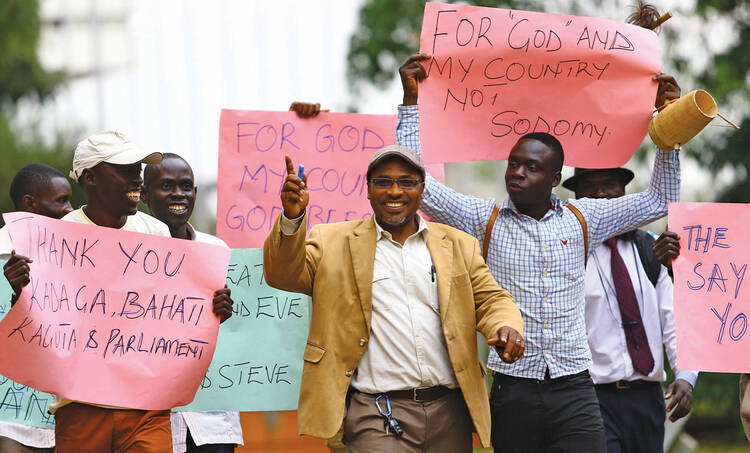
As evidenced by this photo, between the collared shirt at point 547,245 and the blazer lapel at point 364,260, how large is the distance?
0.63 metres

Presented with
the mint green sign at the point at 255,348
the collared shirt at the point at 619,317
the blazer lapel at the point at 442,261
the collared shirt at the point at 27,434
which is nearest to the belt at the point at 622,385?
the collared shirt at the point at 619,317

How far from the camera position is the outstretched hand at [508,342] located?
4.50m

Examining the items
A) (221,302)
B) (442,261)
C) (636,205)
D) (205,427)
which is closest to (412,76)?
(442,261)

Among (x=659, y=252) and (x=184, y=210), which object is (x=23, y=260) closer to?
(x=184, y=210)

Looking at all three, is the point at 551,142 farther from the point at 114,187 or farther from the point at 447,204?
the point at 114,187

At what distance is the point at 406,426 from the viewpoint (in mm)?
4801

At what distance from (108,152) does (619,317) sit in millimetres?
3035

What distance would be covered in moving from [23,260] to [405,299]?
176cm

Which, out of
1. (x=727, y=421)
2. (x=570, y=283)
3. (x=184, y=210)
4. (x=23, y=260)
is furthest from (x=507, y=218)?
(x=727, y=421)

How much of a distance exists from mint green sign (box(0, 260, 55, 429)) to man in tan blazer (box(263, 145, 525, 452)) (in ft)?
5.92

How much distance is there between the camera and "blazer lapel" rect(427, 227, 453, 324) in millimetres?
4867

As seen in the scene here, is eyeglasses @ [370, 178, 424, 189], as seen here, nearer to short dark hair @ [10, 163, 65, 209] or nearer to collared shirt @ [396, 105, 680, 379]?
collared shirt @ [396, 105, 680, 379]

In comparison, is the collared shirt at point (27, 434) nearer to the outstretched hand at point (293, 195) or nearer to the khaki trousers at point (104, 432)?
the khaki trousers at point (104, 432)

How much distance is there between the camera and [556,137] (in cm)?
601
